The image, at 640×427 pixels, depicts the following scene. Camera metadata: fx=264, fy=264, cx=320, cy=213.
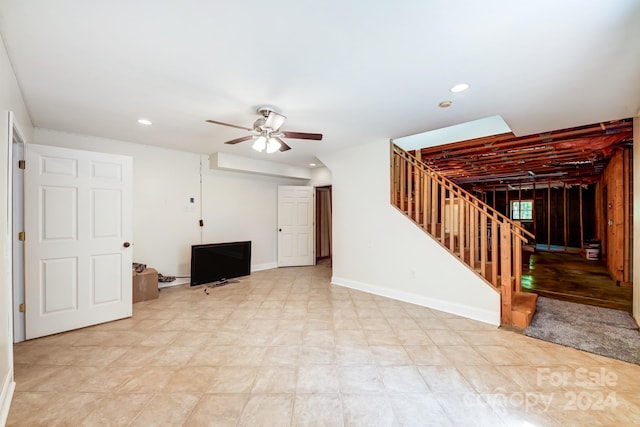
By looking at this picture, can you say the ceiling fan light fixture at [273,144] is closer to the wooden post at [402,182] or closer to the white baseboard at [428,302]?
the wooden post at [402,182]

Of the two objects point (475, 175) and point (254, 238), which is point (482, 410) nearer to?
point (254, 238)

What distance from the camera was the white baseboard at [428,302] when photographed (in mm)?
3203

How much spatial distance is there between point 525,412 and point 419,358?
2.61 ft

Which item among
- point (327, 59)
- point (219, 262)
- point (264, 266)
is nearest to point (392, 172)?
point (327, 59)

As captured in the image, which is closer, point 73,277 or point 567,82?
point 567,82

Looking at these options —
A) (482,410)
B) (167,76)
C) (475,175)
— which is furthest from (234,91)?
(475,175)

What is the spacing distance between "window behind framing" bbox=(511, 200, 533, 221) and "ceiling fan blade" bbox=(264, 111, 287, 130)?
10468 millimetres

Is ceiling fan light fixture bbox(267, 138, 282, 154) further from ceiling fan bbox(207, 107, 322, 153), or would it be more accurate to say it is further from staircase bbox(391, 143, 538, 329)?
staircase bbox(391, 143, 538, 329)

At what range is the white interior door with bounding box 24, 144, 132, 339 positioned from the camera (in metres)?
2.81

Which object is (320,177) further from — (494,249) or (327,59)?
(327,59)

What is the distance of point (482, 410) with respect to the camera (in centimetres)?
175

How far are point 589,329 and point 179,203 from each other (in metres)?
6.09

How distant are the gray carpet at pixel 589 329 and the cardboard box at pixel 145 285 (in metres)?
4.94

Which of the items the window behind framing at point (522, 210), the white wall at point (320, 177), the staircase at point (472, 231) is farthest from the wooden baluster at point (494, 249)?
Result: the window behind framing at point (522, 210)
